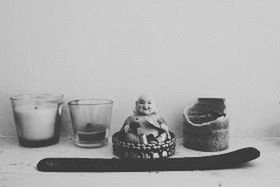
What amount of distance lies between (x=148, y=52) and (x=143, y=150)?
29cm

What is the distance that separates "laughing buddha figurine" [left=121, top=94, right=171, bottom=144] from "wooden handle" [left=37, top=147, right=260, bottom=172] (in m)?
0.05

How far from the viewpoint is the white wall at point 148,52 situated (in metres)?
0.76

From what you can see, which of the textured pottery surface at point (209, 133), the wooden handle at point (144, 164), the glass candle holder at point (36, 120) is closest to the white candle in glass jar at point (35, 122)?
the glass candle holder at point (36, 120)

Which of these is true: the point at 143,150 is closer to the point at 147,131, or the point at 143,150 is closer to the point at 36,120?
the point at 147,131

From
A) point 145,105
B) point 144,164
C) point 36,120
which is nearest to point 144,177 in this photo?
point 144,164

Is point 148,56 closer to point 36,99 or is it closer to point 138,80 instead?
point 138,80

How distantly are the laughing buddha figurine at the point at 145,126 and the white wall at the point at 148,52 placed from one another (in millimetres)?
163

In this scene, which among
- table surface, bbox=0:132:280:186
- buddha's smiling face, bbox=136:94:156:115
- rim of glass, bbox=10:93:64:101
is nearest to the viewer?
table surface, bbox=0:132:280:186

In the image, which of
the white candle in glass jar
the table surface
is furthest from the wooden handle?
the white candle in glass jar

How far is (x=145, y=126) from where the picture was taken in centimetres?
61

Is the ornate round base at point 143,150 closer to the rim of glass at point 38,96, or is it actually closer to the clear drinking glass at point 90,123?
the clear drinking glass at point 90,123

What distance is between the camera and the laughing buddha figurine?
597 mm

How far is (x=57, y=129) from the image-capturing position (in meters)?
0.72

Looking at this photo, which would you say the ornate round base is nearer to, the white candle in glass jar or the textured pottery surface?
the textured pottery surface
